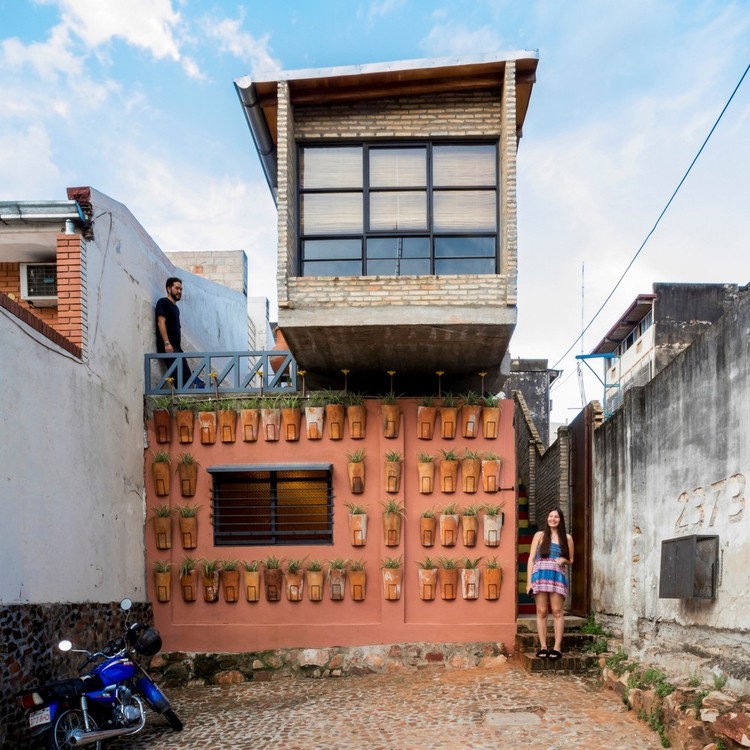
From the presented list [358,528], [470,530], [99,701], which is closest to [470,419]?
[470,530]

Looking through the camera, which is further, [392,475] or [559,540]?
[392,475]

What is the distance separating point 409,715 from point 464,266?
15.6 feet

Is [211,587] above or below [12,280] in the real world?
below

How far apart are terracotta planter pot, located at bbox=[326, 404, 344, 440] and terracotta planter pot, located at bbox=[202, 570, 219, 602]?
2.29 m

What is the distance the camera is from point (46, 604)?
6.25m

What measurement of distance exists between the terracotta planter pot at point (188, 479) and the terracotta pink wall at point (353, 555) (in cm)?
8

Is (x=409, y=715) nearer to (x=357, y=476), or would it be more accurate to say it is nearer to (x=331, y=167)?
(x=357, y=476)

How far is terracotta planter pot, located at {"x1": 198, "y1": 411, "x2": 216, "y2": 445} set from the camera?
8945 millimetres

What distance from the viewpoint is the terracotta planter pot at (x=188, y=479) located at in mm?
8820

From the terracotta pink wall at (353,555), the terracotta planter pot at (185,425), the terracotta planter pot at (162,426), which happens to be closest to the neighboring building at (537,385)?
the terracotta pink wall at (353,555)

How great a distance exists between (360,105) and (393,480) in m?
4.62

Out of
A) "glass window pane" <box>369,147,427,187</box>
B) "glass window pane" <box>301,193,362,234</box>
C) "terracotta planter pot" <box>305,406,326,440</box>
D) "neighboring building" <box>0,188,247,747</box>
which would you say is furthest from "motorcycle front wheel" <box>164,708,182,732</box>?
"glass window pane" <box>369,147,427,187</box>

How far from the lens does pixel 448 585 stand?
8516mm

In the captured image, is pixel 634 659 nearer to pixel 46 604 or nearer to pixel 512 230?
pixel 512 230
